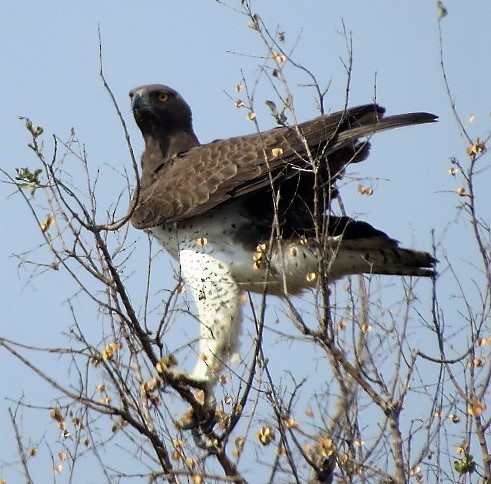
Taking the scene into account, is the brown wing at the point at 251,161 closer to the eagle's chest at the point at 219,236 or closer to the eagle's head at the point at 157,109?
the eagle's chest at the point at 219,236

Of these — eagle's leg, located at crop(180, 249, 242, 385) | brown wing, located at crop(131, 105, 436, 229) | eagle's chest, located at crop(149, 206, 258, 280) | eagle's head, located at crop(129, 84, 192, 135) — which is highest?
eagle's head, located at crop(129, 84, 192, 135)

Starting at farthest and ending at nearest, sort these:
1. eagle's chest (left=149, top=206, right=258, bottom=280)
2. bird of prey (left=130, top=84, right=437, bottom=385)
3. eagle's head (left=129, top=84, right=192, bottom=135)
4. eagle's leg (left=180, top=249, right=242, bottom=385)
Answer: eagle's head (left=129, top=84, right=192, bottom=135) < eagle's chest (left=149, top=206, right=258, bottom=280) < eagle's leg (left=180, top=249, right=242, bottom=385) < bird of prey (left=130, top=84, right=437, bottom=385)

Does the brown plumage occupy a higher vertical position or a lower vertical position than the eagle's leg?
higher

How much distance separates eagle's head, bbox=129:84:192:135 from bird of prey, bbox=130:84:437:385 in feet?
2.01

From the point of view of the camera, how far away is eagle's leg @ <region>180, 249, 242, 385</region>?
744 centimetres

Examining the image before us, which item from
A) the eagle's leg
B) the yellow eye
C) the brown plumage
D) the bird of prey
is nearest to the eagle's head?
the yellow eye

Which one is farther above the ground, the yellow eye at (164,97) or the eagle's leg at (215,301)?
the yellow eye at (164,97)

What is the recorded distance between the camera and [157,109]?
8469mm

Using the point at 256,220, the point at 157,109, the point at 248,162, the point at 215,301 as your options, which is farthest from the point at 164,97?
the point at 215,301

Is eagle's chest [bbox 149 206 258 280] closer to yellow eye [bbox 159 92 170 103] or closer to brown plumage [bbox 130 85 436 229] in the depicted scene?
brown plumage [bbox 130 85 436 229]

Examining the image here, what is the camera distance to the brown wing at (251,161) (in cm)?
726

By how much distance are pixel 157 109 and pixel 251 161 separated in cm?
116

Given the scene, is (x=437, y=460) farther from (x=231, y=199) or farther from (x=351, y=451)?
(x=231, y=199)

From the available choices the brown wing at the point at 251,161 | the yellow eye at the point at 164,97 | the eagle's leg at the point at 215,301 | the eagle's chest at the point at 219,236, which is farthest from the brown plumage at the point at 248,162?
the yellow eye at the point at 164,97
